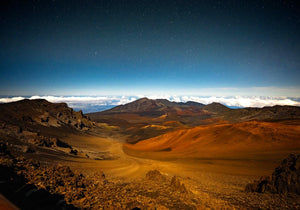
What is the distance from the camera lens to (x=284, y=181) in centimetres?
740

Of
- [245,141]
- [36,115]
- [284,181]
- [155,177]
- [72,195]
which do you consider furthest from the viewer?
[36,115]

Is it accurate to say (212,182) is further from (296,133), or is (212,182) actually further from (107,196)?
(296,133)

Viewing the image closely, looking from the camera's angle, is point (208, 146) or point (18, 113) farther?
point (18, 113)

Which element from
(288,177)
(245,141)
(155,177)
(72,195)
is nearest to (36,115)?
(155,177)

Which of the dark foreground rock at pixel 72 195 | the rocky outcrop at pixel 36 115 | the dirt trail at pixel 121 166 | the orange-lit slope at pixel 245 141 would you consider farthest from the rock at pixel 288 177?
the rocky outcrop at pixel 36 115

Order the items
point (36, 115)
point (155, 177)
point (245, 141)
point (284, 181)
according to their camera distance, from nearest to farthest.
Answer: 1. point (284, 181)
2. point (155, 177)
3. point (245, 141)
4. point (36, 115)

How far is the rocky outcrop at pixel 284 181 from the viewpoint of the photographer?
715cm

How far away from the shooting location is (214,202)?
6.58 metres

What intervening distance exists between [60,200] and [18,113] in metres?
56.2

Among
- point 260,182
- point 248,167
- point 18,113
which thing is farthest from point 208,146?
point 18,113

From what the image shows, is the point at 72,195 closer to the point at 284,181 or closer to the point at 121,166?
the point at 284,181

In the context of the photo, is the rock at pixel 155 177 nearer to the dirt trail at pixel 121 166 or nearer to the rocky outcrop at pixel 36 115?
the dirt trail at pixel 121 166

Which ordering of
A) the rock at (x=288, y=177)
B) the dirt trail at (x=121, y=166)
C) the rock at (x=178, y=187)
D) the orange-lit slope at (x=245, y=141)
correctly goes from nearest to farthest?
1. the rock at (x=288, y=177)
2. the rock at (x=178, y=187)
3. the dirt trail at (x=121, y=166)
4. the orange-lit slope at (x=245, y=141)

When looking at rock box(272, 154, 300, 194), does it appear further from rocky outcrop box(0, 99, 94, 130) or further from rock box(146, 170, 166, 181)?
rocky outcrop box(0, 99, 94, 130)
